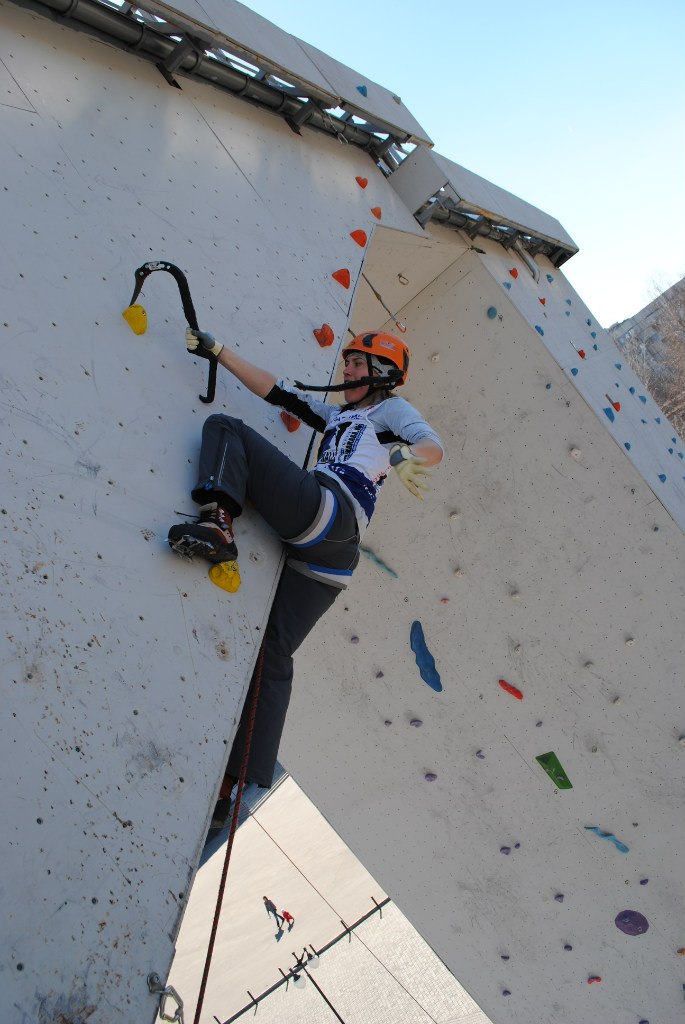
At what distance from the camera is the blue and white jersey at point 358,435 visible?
77.8 inches

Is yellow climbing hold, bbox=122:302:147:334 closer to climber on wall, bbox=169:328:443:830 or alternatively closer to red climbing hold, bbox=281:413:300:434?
climber on wall, bbox=169:328:443:830

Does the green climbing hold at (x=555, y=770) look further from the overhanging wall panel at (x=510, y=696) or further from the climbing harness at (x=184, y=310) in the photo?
the climbing harness at (x=184, y=310)

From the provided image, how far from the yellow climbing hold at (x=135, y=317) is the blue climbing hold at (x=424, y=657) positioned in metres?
2.14

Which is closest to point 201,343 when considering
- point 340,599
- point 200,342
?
point 200,342

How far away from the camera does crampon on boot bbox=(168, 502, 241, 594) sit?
156cm

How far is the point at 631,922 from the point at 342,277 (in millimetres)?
2804

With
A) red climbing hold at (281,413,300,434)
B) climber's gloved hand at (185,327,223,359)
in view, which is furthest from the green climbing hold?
climber's gloved hand at (185,327,223,359)

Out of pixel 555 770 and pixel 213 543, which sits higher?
pixel 213 543

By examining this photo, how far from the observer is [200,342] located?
1.83 metres

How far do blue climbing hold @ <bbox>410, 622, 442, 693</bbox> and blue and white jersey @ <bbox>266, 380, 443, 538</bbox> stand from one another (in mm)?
1631

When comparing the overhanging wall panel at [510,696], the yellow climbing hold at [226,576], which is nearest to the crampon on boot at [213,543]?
the yellow climbing hold at [226,576]

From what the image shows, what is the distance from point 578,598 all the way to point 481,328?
3.39 ft

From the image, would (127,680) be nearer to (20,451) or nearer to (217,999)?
(20,451)

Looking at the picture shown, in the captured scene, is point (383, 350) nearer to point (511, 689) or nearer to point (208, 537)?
point (208, 537)
